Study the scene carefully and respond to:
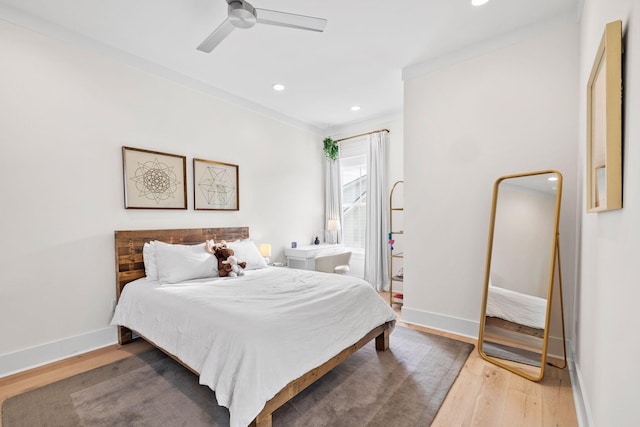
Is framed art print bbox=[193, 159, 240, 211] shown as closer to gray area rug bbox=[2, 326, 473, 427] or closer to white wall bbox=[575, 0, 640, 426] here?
gray area rug bbox=[2, 326, 473, 427]

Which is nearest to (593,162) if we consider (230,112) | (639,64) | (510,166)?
(639,64)

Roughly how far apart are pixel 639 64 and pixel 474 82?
91.2 inches

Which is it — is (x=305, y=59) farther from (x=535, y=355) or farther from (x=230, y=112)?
(x=535, y=355)

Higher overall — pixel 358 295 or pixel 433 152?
pixel 433 152

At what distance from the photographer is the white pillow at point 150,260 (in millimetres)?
2973

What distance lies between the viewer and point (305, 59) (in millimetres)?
3186

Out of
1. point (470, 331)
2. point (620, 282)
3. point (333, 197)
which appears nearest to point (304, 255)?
point (333, 197)

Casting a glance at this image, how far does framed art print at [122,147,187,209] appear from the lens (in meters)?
3.03

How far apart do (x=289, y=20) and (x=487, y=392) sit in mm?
2997

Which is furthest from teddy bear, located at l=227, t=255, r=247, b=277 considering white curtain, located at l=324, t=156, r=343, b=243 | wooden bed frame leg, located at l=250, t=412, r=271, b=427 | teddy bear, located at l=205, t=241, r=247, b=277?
white curtain, located at l=324, t=156, r=343, b=243

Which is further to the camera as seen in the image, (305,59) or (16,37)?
(305,59)

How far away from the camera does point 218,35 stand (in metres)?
2.28

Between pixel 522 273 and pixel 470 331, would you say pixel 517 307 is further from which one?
pixel 470 331

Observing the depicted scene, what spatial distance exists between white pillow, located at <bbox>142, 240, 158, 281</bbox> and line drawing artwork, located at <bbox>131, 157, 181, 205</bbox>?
49 cm
